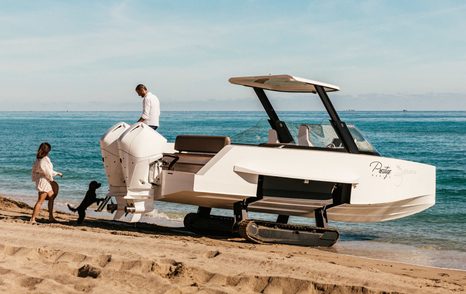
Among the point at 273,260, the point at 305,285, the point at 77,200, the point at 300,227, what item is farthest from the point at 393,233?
the point at 77,200

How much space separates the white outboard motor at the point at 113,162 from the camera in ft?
34.4

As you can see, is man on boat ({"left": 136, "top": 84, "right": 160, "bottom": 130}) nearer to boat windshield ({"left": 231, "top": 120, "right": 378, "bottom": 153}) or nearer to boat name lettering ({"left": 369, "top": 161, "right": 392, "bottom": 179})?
boat windshield ({"left": 231, "top": 120, "right": 378, "bottom": 153})

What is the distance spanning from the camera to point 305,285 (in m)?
6.75

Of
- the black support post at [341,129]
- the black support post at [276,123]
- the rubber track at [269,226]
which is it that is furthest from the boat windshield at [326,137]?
the rubber track at [269,226]

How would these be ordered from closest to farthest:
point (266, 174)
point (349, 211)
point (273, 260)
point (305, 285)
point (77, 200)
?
point (305, 285)
point (273, 260)
point (266, 174)
point (349, 211)
point (77, 200)

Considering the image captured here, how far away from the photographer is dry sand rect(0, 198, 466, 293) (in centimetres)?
665

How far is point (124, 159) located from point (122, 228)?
164 centimetres

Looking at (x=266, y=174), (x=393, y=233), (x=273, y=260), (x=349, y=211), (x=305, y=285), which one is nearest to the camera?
(x=305, y=285)

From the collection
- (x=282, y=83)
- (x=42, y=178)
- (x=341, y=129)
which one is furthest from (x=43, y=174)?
(x=341, y=129)

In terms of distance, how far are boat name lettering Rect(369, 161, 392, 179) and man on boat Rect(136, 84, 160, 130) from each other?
3254 millimetres

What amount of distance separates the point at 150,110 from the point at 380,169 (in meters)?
3.52

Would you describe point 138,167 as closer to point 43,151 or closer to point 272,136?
point 43,151

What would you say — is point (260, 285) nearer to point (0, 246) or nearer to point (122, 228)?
point (0, 246)

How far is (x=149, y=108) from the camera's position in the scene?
11.2 meters
